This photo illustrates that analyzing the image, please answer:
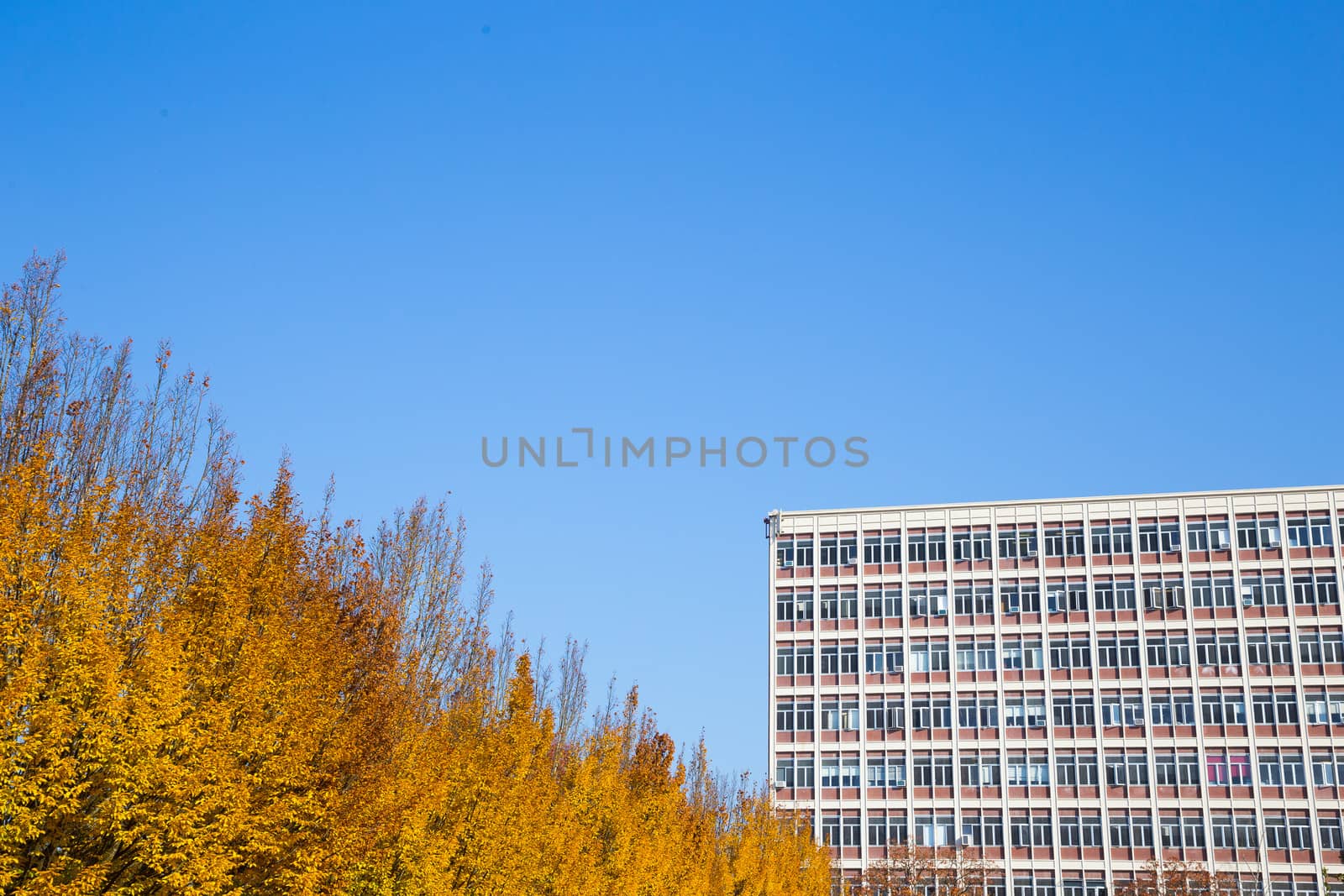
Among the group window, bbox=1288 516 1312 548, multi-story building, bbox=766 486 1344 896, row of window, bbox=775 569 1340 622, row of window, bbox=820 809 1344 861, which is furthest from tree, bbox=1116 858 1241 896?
window, bbox=1288 516 1312 548

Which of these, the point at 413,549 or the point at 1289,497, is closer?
the point at 413,549

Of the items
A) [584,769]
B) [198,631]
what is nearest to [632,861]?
[584,769]

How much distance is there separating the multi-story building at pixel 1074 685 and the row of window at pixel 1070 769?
0.34 feet

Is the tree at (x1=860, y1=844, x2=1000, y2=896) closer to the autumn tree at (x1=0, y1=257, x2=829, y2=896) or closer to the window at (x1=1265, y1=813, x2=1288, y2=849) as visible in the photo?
the window at (x1=1265, y1=813, x2=1288, y2=849)

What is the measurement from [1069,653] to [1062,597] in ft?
10.3

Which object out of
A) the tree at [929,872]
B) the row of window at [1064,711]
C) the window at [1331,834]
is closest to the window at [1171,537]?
the row of window at [1064,711]

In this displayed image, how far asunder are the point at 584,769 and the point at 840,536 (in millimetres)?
46214

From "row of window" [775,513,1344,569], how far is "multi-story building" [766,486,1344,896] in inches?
4.7

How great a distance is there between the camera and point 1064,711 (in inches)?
2813

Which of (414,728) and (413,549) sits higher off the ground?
(413,549)

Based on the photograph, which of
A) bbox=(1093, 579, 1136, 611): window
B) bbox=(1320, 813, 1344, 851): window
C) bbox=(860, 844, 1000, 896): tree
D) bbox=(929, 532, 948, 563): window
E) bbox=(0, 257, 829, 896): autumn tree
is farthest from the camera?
bbox=(929, 532, 948, 563): window

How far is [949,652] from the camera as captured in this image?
242 ft

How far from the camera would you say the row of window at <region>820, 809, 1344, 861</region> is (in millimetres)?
66250

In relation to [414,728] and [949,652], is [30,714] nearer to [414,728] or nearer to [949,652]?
[414,728]
